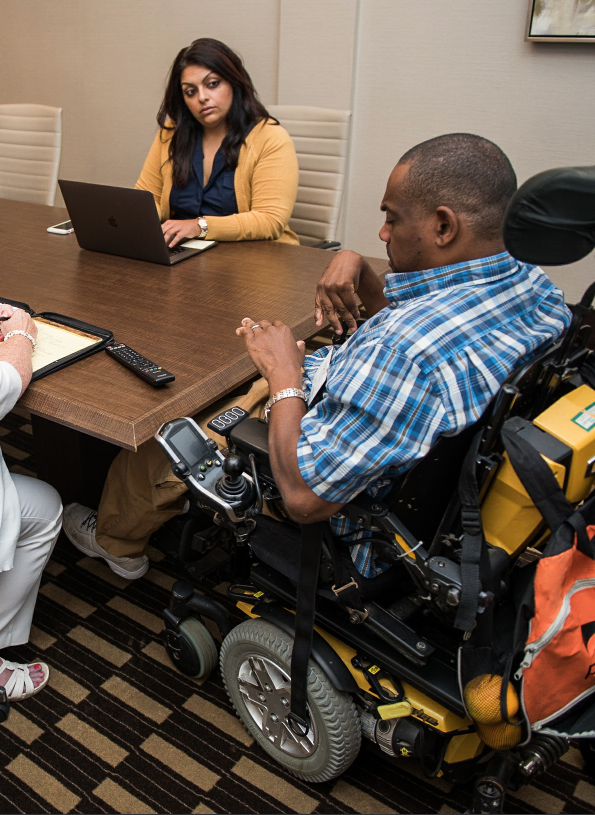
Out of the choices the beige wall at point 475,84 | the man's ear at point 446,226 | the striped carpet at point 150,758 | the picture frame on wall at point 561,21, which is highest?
the picture frame on wall at point 561,21

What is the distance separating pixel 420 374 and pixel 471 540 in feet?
0.81

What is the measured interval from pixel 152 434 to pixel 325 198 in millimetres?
1744

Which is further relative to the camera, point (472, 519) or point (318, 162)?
point (318, 162)

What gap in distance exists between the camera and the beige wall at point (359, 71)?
9.30ft

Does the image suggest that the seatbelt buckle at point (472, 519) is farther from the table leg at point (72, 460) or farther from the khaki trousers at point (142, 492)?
the table leg at point (72, 460)

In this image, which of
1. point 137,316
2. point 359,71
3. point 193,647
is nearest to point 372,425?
point 193,647

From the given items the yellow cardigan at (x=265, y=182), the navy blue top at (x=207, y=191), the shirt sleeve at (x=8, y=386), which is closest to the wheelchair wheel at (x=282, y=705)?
the shirt sleeve at (x=8, y=386)

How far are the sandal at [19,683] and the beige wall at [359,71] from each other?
2.65 metres

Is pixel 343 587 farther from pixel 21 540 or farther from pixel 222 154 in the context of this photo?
pixel 222 154

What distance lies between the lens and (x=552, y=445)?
913mm

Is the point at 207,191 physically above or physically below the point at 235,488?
above

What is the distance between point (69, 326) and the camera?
5.19ft

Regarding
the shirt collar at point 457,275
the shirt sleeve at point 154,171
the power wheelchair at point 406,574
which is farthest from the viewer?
the shirt sleeve at point 154,171

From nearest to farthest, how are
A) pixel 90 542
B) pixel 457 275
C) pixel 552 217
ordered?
pixel 552 217 → pixel 457 275 → pixel 90 542
